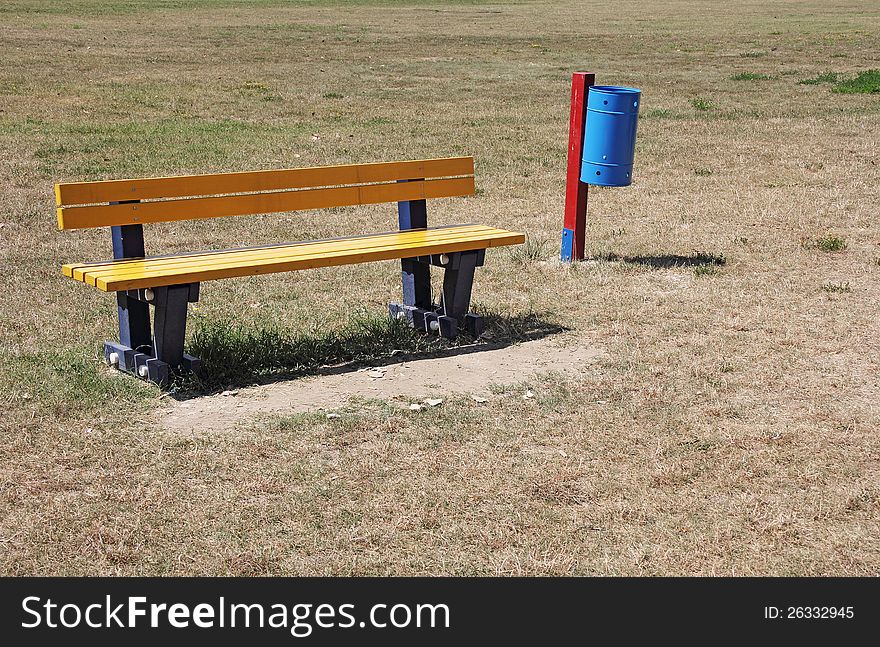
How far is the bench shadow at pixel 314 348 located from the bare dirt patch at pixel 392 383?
0.08 metres

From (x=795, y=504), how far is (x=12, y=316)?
4.51 metres

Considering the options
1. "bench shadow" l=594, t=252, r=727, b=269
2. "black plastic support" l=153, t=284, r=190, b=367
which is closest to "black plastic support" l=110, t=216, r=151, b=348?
"black plastic support" l=153, t=284, r=190, b=367

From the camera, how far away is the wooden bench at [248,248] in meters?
5.44

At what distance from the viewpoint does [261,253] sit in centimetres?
599

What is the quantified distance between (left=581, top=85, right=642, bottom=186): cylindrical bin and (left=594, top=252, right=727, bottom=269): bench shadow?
60cm

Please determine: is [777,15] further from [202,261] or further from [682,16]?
[202,261]

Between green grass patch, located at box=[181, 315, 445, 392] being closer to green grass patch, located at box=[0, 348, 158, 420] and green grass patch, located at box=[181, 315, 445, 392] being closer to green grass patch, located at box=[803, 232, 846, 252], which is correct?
green grass patch, located at box=[0, 348, 158, 420]

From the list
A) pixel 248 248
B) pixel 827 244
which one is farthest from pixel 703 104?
pixel 248 248

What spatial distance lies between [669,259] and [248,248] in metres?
3.33

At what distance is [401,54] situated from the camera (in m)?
25.3

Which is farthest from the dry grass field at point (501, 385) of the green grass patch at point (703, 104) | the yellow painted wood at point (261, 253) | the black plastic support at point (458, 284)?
the green grass patch at point (703, 104)

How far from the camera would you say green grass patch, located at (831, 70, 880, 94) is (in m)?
18.4

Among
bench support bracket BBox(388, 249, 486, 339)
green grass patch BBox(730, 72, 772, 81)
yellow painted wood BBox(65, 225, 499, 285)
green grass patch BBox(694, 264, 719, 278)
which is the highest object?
yellow painted wood BBox(65, 225, 499, 285)

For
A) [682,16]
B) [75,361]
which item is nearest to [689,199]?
[75,361]
